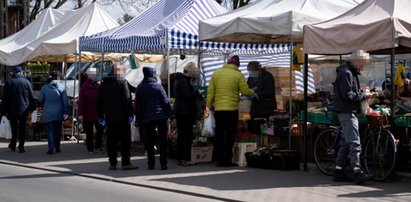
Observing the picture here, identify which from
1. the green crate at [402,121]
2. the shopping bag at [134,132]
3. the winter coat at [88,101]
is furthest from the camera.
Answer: the shopping bag at [134,132]

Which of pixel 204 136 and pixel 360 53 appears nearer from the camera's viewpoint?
pixel 360 53

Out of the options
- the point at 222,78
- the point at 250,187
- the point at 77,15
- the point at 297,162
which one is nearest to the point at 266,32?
the point at 222,78

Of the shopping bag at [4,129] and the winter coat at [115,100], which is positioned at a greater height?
the winter coat at [115,100]

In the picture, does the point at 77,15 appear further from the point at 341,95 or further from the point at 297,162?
the point at 341,95

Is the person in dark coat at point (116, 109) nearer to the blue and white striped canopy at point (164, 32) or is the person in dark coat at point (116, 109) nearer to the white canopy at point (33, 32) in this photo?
the blue and white striped canopy at point (164, 32)

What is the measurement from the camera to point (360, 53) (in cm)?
1024

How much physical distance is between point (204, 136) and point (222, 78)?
67.5 inches

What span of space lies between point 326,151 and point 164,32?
14.6ft

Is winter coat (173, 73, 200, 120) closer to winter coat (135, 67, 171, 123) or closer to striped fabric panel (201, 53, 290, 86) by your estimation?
winter coat (135, 67, 171, 123)

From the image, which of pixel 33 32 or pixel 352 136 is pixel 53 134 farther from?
pixel 33 32

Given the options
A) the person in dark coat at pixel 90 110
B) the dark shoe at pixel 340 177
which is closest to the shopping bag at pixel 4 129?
the person in dark coat at pixel 90 110

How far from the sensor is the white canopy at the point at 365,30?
10023mm

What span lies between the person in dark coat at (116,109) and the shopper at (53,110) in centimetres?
324

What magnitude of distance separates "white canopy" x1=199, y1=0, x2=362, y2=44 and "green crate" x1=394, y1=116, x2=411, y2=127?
234 centimetres
